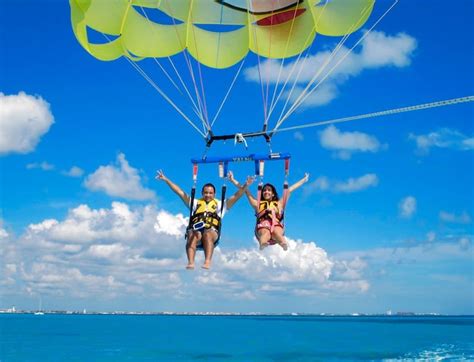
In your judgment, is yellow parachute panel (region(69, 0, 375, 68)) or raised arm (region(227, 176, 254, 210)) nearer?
raised arm (region(227, 176, 254, 210))

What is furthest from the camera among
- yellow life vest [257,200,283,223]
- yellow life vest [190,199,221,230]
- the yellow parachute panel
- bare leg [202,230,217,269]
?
the yellow parachute panel

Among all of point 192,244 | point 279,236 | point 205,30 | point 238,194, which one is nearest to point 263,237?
point 279,236

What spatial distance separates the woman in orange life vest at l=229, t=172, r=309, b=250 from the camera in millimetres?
10219

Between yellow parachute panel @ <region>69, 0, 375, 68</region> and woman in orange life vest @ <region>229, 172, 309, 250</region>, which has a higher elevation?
yellow parachute panel @ <region>69, 0, 375, 68</region>

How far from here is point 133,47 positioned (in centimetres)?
1216

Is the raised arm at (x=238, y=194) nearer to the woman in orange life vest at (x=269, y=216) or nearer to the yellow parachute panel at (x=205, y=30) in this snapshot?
the woman in orange life vest at (x=269, y=216)

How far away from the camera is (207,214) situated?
1017cm

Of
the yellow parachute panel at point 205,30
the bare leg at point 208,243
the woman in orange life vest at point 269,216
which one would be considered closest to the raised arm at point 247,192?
the woman in orange life vest at point 269,216

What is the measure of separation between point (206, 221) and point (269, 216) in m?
1.10

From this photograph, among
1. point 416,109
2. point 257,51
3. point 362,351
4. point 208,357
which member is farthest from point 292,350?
point 416,109

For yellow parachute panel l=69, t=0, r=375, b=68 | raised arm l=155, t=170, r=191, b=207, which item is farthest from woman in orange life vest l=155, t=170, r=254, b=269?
yellow parachute panel l=69, t=0, r=375, b=68

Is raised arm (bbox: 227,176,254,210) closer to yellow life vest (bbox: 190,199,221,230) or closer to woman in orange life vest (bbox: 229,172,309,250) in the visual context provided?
woman in orange life vest (bbox: 229,172,309,250)

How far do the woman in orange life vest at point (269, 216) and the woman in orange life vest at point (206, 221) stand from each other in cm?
36

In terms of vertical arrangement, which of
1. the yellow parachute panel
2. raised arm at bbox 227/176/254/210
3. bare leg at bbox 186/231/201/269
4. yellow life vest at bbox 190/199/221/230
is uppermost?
the yellow parachute panel
